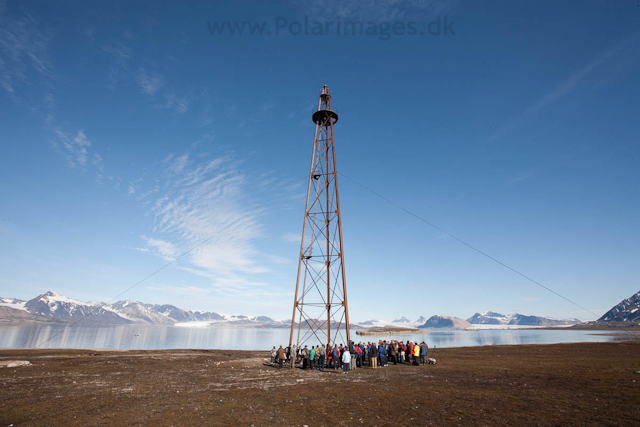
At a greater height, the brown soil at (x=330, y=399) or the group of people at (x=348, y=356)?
the group of people at (x=348, y=356)

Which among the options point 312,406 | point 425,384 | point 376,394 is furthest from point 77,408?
point 425,384

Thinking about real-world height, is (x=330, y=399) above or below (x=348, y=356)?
below

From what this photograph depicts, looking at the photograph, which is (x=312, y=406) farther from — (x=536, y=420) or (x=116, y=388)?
(x=116, y=388)

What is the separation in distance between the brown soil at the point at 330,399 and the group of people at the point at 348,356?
434 cm

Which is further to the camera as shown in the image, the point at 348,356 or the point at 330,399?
the point at 348,356

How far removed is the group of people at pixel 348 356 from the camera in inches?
969

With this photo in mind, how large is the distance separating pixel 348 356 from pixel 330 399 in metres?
9.45

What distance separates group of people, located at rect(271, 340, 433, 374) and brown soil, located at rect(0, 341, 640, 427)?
4.34m

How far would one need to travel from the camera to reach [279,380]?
1889cm

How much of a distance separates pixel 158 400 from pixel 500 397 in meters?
13.5

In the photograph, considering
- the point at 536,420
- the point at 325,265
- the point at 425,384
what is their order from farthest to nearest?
the point at 325,265 → the point at 425,384 → the point at 536,420

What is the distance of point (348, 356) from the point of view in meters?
22.7

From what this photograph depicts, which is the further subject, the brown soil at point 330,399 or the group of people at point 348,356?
the group of people at point 348,356

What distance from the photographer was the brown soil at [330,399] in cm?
1053
